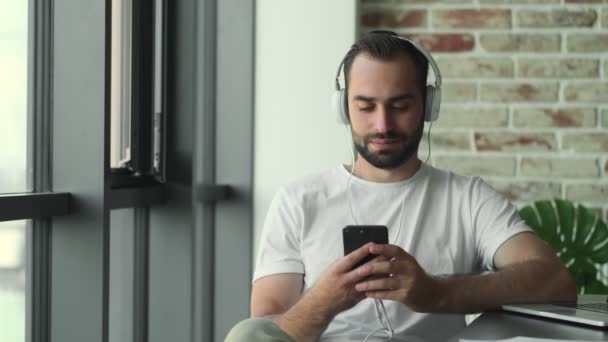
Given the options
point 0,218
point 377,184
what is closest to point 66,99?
point 0,218

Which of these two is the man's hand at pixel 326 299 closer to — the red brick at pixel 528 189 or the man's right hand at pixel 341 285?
the man's right hand at pixel 341 285

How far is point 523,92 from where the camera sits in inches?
122

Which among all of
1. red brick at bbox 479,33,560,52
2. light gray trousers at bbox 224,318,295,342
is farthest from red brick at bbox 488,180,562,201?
light gray trousers at bbox 224,318,295,342

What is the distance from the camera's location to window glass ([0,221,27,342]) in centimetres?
160

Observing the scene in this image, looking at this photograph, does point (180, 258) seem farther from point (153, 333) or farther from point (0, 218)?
point (0, 218)

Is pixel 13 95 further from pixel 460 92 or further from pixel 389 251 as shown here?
pixel 460 92

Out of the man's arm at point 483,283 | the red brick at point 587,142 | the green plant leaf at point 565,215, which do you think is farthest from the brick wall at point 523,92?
the man's arm at point 483,283

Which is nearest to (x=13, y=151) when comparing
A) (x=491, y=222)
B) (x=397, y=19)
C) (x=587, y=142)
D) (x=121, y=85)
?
(x=121, y=85)

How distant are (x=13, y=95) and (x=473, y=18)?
78.1 inches

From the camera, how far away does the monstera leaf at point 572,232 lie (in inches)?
113

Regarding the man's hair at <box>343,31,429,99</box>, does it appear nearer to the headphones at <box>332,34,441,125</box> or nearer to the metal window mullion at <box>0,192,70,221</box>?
the headphones at <box>332,34,441,125</box>

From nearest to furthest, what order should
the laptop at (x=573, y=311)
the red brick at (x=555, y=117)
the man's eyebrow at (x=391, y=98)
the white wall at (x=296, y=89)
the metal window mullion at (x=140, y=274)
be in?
the laptop at (x=573, y=311) → the man's eyebrow at (x=391, y=98) → the metal window mullion at (x=140, y=274) → the white wall at (x=296, y=89) → the red brick at (x=555, y=117)

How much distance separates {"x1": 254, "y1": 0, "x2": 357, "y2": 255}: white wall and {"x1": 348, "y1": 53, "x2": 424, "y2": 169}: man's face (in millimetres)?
1133

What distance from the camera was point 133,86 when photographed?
219 cm
